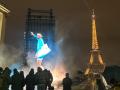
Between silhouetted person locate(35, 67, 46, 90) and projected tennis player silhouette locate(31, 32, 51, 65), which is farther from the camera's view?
projected tennis player silhouette locate(31, 32, 51, 65)

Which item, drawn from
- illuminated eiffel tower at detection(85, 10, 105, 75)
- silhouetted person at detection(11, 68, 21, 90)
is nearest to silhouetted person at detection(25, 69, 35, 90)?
silhouetted person at detection(11, 68, 21, 90)

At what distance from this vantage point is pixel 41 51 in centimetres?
6712

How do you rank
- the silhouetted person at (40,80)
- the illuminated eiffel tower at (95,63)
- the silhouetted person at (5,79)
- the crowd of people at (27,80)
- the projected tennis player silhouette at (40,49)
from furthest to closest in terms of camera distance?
the projected tennis player silhouette at (40,49) < the illuminated eiffel tower at (95,63) < the silhouetted person at (40,80) < the crowd of people at (27,80) < the silhouetted person at (5,79)

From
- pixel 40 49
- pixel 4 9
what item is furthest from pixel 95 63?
pixel 40 49

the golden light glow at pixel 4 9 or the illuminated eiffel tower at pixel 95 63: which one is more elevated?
the golden light glow at pixel 4 9

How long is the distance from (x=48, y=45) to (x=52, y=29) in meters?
5.81

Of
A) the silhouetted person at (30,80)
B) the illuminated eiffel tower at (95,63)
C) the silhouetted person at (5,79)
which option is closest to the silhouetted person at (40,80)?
the silhouetted person at (30,80)

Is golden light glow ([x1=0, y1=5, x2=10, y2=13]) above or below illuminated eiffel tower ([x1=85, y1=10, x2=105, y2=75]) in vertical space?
above

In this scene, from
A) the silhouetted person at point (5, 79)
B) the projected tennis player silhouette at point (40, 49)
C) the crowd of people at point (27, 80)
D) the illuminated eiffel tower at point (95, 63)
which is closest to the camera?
the silhouetted person at point (5, 79)

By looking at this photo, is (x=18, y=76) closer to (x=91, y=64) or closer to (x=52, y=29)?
(x=91, y=64)

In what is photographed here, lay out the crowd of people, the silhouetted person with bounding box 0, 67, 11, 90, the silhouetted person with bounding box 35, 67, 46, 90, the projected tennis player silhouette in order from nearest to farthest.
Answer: the silhouetted person with bounding box 0, 67, 11, 90, the crowd of people, the silhouetted person with bounding box 35, 67, 46, 90, the projected tennis player silhouette

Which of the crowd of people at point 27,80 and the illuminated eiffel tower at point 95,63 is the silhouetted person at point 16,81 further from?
the illuminated eiffel tower at point 95,63

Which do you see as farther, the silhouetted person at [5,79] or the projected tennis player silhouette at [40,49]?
the projected tennis player silhouette at [40,49]

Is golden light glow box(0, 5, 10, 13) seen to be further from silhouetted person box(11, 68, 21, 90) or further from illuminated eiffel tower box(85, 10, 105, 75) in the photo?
silhouetted person box(11, 68, 21, 90)
